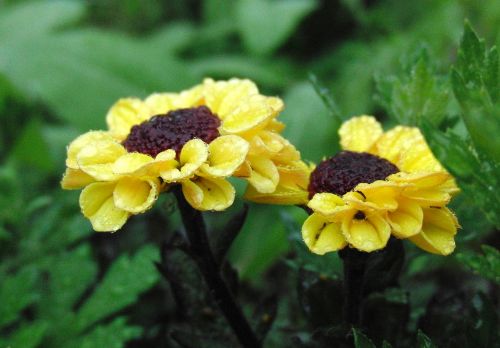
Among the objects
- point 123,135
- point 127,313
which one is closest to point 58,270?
point 127,313

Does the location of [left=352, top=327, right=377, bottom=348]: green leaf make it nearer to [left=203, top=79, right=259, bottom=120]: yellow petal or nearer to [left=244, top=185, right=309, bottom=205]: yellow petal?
[left=244, top=185, right=309, bottom=205]: yellow petal

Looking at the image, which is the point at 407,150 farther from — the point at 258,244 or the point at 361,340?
the point at 258,244

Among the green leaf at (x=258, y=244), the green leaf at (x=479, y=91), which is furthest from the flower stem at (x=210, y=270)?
the green leaf at (x=258, y=244)

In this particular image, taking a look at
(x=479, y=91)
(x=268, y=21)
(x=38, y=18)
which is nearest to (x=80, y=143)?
(x=479, y=91)

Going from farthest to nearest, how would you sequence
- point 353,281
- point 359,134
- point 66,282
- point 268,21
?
point 268,21
point 66,282
point 359,134
point 353,281

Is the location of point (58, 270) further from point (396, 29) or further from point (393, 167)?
point (396, 29)

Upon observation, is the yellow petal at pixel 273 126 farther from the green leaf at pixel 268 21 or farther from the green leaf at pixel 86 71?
the green leaf at pixel 268 21
